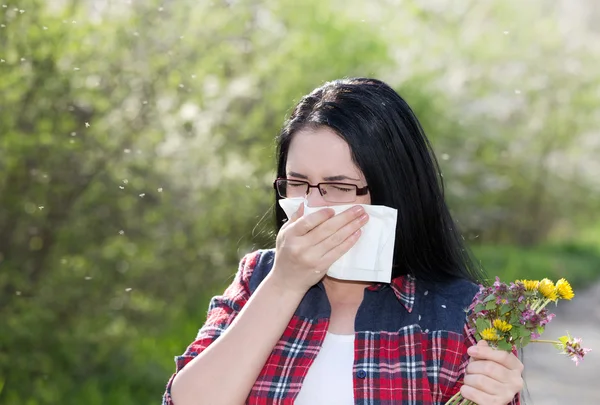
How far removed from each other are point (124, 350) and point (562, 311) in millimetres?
4891

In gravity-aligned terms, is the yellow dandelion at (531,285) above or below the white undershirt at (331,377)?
above

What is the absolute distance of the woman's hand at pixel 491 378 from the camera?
1.77m

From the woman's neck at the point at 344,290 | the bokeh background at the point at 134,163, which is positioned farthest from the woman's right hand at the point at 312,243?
the bokeh background at the point at 134,163

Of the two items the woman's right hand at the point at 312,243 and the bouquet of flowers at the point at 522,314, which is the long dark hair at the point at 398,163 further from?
the bouquet of flowers at the point at 522,314

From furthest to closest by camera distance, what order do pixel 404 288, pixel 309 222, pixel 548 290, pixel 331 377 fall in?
pixel 404 288, pixel 331 377, pixel 309 222, pixel 548 290

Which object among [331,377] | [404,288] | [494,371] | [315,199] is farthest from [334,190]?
[494,371]

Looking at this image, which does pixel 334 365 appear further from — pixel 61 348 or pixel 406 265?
pixel 61 348

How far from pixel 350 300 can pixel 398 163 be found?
350mm

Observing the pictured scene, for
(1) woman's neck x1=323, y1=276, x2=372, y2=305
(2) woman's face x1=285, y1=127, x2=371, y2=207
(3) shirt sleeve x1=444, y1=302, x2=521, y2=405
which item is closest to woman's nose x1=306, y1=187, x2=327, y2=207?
(2) woman's face x1=285, y1=127, x2=371, y2=207

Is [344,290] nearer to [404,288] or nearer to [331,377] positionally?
[404,288]

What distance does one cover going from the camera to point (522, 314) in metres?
1.73

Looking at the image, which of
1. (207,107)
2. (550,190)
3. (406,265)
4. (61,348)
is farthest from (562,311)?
(406,265)

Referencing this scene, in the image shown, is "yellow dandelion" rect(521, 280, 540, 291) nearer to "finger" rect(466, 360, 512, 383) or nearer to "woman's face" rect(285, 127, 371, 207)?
"finger" rect(466, 360, 512, 383)

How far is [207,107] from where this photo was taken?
537cm
